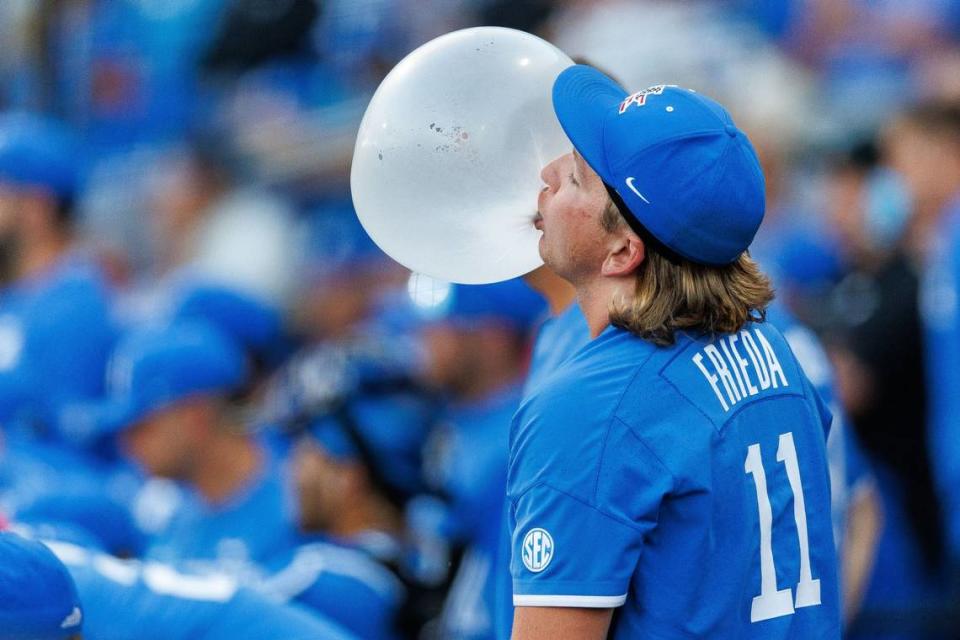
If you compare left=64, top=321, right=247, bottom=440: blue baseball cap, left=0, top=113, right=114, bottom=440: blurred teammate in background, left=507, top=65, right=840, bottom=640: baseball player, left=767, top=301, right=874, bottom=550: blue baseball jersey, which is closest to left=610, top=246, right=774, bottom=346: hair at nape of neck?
left=507, top=65, right=840, bottom=640: baseball player

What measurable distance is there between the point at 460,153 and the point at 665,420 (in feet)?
2.12

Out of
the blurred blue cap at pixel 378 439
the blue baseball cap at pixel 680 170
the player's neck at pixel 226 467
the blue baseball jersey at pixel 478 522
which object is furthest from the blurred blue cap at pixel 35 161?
the blue baseball cap at pixel 680 170

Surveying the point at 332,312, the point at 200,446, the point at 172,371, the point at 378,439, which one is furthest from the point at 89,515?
the point at 332,312

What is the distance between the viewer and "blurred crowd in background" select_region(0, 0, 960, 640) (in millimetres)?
3939

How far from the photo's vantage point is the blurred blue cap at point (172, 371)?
490cm

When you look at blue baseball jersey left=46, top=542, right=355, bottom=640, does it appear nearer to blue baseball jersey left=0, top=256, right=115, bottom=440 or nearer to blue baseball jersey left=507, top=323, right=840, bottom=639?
blue baseball jersey left=507, top=323, right=840, bottom=639

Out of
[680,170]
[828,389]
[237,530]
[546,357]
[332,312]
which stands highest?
[680,170]

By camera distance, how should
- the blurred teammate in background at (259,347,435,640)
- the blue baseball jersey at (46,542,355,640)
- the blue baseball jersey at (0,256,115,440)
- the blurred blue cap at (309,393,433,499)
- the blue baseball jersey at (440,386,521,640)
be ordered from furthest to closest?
the blue baseball jersey at (0,256,115,440) → the blurred blue cap at (309,393,433,499) → the blue baseball jersey at (440,386,521,640) → the blurred teammate in background at (259,347,435,640) → the blue baseball jersey at (46,542,355,640)

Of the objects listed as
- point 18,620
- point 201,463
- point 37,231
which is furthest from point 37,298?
point 18,620

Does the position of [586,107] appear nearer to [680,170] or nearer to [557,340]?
[680,170]

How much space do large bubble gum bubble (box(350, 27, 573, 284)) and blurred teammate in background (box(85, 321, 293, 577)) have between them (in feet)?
6.80

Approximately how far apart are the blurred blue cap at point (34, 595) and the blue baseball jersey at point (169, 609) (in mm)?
296

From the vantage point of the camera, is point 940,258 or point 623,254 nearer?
point 623,254

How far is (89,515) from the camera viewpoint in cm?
380
